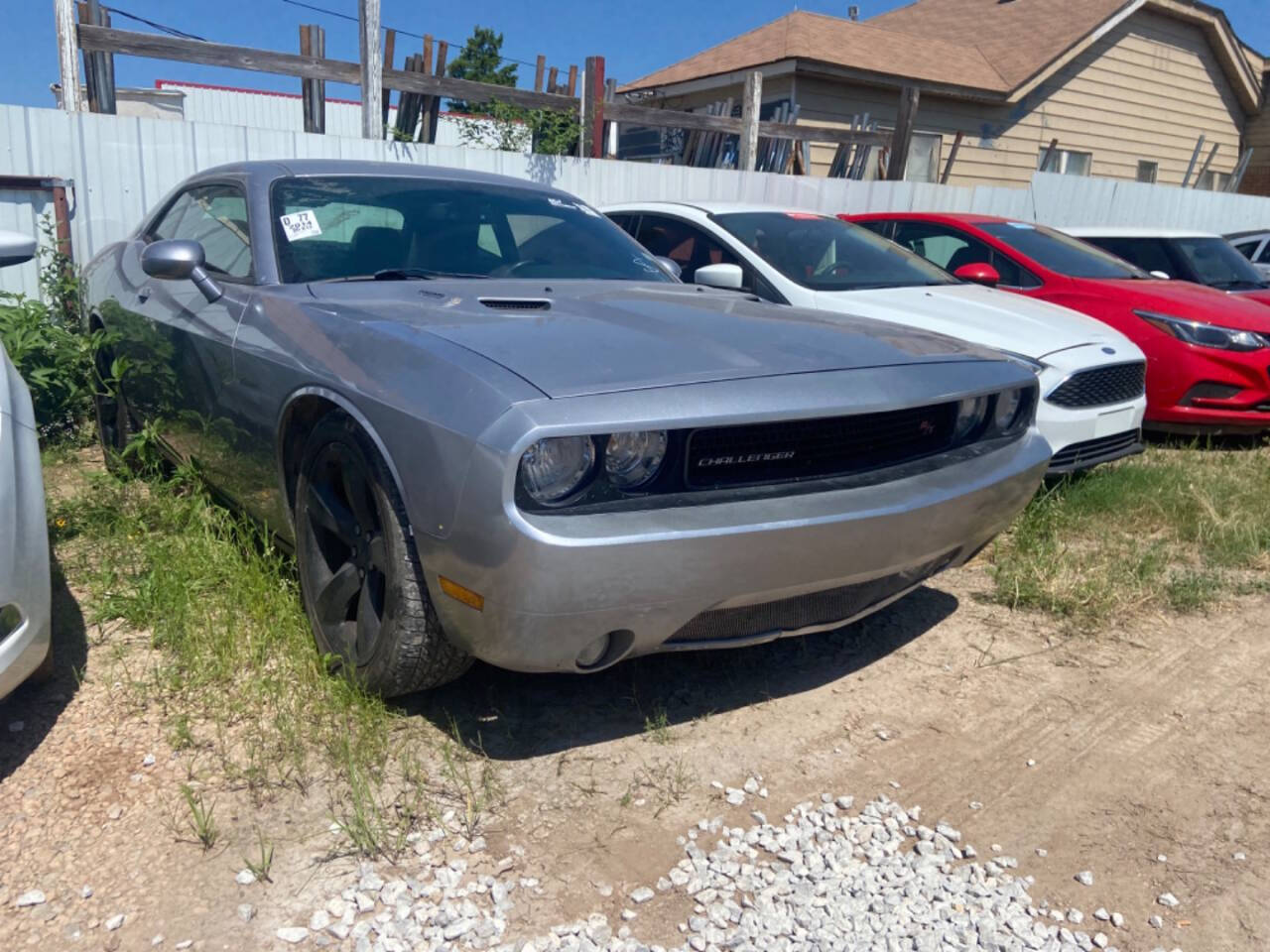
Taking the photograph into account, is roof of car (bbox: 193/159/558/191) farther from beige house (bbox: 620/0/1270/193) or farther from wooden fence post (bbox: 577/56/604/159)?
beige house (bbox: 620/0/1270/193)


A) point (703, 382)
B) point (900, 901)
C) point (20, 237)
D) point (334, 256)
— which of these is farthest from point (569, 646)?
point (20, 237)

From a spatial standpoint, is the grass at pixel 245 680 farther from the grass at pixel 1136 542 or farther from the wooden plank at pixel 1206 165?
the wooden plank at pixel 1206 165

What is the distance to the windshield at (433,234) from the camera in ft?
11.7

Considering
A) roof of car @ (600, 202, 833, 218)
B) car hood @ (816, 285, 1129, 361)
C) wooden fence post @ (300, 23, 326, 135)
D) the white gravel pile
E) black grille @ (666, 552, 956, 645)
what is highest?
wooden fence post @ (300, 23, 326, 135)

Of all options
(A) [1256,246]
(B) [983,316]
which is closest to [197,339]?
(B) [983,316]

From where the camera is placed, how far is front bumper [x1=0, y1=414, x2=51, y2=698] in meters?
2.52

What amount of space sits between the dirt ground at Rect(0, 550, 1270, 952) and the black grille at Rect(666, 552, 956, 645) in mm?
333

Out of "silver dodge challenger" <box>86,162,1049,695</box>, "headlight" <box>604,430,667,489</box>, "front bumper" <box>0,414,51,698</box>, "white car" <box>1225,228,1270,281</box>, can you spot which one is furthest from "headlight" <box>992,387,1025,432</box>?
"white car" <box>1225,228,1270,281</box>

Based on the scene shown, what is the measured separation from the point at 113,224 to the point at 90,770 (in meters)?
5.13

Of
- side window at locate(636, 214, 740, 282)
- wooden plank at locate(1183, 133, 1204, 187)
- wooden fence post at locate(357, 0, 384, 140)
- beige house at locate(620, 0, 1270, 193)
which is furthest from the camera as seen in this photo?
wooden plank at locate(1183, 133, 1204, 187)

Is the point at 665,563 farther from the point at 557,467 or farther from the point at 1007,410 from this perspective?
the point at 1007,410

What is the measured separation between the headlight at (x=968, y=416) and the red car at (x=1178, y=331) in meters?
3.57

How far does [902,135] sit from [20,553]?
1125cm

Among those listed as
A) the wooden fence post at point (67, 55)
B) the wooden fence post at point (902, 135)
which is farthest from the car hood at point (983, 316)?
the wooden fence post at point (902, 135)
